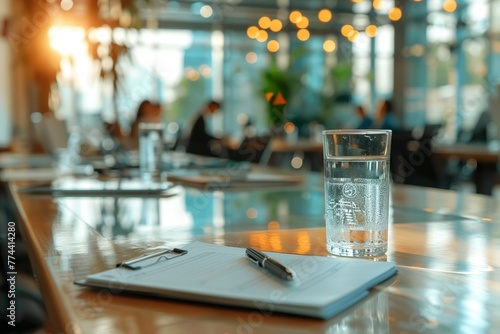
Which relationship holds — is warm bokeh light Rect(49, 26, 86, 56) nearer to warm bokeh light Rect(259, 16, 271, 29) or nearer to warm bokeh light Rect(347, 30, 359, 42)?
warm bokeh light Rect(347, 30, 359, 42)

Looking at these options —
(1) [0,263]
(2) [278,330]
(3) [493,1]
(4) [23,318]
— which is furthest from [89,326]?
(3) [493,1]

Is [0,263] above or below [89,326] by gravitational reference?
below

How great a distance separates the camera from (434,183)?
3.85 m

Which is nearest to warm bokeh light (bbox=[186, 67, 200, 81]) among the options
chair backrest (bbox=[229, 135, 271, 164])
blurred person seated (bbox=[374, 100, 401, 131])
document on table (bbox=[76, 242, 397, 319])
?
blurred person seated (bbox=[374, 100, 401, 131])

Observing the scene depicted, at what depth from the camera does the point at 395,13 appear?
12.4 metres

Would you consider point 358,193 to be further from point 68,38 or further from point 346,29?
point 346,29

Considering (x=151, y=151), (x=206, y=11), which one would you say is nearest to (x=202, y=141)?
(x=151, y=151)

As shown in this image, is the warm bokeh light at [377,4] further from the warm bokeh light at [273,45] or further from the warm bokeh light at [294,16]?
the warm bokeh light at [273,45]

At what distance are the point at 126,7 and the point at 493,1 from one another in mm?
8206

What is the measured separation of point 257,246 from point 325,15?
12.9m

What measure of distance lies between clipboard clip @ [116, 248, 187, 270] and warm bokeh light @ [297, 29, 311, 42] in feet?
42.8

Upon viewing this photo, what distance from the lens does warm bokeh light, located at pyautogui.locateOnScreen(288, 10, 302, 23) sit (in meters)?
13.3

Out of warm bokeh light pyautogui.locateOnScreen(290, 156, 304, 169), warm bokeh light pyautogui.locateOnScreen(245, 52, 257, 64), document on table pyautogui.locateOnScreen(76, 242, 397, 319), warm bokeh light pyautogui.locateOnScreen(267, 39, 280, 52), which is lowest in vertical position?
warm bokeh light pyautogui.locateOnScreen(290, 156, 304, 169)

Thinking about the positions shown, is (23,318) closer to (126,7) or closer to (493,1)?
(126,7)
